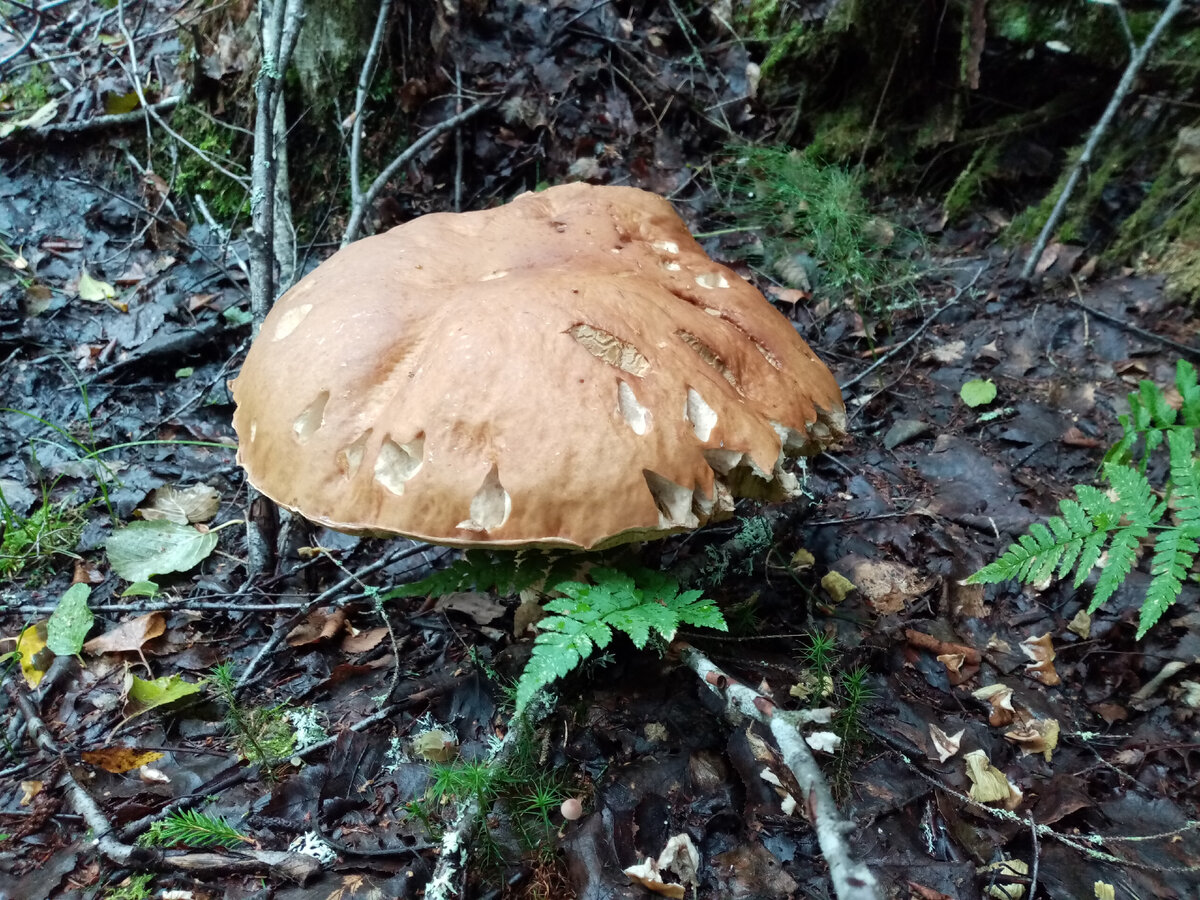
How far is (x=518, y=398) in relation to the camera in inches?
73.8

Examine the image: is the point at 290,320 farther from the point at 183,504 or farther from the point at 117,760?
the point at 183,504

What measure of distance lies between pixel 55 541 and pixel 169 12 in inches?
179

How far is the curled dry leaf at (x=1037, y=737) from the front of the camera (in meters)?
2.34

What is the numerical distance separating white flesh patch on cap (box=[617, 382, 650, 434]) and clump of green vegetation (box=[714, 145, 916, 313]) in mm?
2811

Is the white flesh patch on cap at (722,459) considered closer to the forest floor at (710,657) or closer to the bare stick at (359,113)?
the forest floor at (710,657)

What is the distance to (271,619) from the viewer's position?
296 cm

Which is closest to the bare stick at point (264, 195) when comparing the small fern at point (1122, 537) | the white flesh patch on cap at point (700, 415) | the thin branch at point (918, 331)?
the white flesh patch on cap at point (700, 415)

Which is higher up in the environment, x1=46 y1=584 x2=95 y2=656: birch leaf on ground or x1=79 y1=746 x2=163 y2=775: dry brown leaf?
x1=46 y1=584 x2=95 y2=656: birch leaf on ground

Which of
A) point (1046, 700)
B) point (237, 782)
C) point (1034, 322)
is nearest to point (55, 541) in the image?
point (237, 782)

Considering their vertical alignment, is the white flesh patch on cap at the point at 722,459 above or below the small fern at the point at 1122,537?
above

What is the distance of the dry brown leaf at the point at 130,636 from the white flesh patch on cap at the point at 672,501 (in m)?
2.29

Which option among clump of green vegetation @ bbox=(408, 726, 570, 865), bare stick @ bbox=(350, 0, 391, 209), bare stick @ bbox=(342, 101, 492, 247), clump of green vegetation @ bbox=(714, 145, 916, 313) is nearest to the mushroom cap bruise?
clump of green vegetation @ bbox=(408, 726, 570, 865)

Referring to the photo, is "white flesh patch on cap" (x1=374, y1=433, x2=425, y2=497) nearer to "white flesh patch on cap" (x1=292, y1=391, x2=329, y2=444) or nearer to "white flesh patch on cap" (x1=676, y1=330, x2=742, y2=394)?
"white flesh patch on cap" (x1=292, y1=391, x2=329, y2=444)

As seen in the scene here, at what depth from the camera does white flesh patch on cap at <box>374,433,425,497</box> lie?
1885mm
